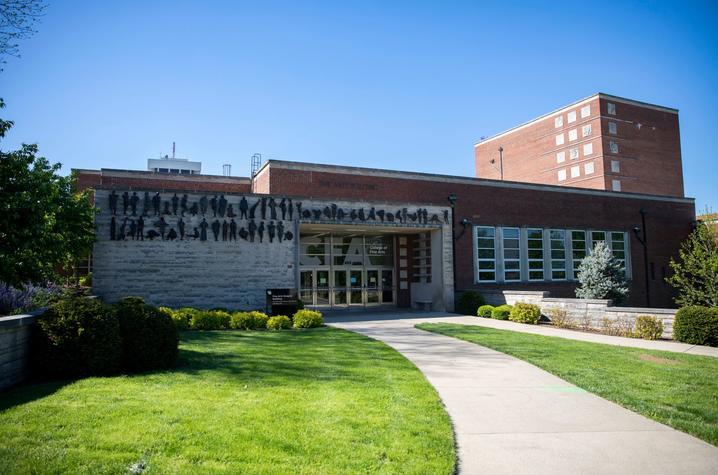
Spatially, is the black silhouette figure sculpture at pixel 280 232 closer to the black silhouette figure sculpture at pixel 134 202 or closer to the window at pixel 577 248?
the black silhouette figure sculpture at pixel 134 202

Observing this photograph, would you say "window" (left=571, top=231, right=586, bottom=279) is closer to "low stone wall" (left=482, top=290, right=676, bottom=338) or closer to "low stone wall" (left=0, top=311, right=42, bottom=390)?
"low stone wall" (left=482, top=290, right=676, bottom=338)

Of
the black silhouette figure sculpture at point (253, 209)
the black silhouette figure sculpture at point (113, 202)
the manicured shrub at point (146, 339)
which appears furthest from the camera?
the black silhouette figure sculpture at point (253, 209)

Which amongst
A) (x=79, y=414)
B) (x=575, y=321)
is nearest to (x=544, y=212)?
(x=575, y=321)

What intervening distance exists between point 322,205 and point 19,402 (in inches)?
601

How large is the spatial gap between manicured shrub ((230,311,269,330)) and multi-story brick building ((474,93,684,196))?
45391mm

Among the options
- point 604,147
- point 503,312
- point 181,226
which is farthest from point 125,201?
point 604,147

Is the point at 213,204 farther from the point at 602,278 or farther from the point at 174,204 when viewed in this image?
the point at 602,278

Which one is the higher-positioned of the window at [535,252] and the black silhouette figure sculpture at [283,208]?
the black silhouette figure sculpture at [283,208]

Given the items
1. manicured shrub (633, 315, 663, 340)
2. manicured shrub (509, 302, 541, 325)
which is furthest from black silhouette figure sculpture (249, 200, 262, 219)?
manicured shrub (633, 315, 663, 340)

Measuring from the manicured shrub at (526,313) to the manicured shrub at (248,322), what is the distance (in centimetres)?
984

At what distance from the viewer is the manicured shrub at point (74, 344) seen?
7652 millimetres

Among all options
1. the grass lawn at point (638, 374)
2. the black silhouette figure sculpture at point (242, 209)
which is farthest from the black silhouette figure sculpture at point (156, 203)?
the grass lawn at point (638, 374)

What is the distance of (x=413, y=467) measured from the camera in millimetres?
4441

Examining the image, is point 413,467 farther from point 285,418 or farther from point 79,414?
point 79,414
